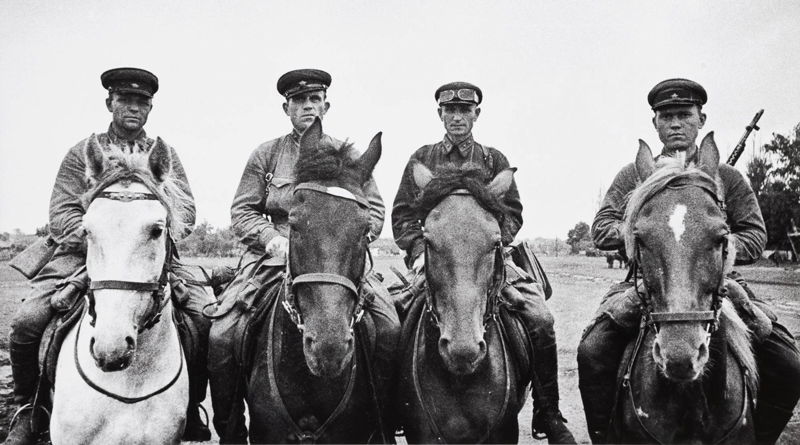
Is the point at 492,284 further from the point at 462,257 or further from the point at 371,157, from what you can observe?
the point at 371,157

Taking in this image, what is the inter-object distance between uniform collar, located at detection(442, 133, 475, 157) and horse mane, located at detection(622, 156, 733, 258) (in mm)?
2587

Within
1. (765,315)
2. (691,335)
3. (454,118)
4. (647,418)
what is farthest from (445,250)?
(454,118)

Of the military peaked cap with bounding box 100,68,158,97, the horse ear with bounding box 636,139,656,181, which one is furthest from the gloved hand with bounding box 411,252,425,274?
the military peaked cap with bounding box 100,68,158,97

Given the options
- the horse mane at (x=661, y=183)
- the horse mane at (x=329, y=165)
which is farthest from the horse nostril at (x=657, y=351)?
the horse mane at (x=329, y=165)

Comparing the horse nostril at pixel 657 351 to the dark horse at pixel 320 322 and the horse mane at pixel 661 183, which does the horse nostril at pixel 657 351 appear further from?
the dark horse at pixel 320 322

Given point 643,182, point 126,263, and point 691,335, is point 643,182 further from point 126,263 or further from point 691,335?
point 126,263

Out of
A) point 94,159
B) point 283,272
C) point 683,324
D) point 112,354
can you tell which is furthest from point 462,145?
point 112,354

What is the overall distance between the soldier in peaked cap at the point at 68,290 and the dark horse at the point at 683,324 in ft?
10.8

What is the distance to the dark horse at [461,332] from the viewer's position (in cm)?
391

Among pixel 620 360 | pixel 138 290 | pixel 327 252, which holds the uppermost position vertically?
pixel 327 252

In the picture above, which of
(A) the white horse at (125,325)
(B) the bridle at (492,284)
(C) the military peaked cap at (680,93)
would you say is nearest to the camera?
(A) the white horse at (125,325)

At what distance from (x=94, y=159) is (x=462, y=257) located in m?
2.67

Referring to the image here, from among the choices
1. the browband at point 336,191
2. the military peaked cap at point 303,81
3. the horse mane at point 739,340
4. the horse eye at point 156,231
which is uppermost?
the military peaked cap at point 303,81

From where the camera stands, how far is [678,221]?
12.2 feet
